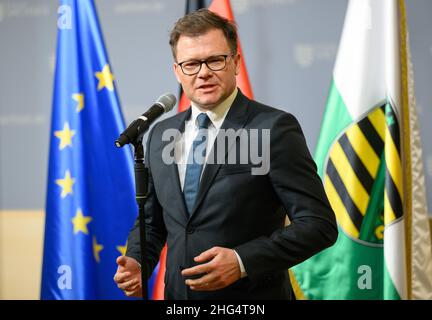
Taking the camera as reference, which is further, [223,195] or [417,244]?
[417,244]

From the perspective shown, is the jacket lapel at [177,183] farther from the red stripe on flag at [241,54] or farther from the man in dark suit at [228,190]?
the red stripe on flag at [241,54]

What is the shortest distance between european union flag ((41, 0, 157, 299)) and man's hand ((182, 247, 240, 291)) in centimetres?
144

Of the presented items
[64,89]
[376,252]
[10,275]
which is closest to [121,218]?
[64,89]

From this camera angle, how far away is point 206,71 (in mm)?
1571

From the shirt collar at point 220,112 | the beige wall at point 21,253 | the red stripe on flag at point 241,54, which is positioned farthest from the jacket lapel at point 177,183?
the beige wall at point 21,253

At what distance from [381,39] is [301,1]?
0.61 metres

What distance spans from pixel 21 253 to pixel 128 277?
2.09 m

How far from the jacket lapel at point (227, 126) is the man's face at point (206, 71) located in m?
0.06

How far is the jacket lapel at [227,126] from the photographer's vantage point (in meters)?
1.55

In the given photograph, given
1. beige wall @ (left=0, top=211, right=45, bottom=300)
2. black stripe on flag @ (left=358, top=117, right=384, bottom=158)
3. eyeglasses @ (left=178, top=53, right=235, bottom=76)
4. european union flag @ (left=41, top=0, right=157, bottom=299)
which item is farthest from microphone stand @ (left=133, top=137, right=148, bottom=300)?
beige wall @ (left=0, top=211, right=45, bottom=300)

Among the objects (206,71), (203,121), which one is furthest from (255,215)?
(206,71)

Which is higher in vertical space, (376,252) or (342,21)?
(342,21)

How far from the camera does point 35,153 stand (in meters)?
3.31
